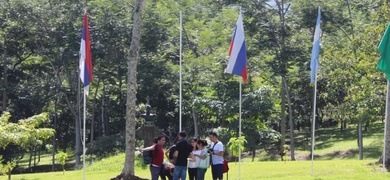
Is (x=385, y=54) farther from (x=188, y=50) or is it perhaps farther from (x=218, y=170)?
(x=188, y=50)

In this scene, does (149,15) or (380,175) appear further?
(149,15)

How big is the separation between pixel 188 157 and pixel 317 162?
13.7 metres

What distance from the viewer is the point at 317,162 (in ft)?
90.4

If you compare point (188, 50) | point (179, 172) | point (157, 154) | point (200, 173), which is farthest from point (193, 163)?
point (188, 50)

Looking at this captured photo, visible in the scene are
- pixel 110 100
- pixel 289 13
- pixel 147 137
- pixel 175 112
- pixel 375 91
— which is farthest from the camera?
pixel 110 100

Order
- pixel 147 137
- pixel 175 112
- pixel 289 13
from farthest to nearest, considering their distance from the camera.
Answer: pixel 175 112 → pixel 289 13 → pixel 147 137

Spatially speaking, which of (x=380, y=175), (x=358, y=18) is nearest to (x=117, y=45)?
(x=358, y=18)

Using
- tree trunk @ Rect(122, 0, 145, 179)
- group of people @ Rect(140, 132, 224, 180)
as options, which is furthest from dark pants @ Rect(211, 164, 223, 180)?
tree trunk @ Rect(122, 0, 145, 179)

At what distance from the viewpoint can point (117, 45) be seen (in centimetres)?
4191

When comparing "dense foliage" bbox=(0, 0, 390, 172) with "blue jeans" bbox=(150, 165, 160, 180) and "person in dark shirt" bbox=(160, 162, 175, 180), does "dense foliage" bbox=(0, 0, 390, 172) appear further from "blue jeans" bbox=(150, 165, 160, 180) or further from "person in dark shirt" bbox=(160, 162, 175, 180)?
"blue jeans" bbox=(150, 165, 160, 180)

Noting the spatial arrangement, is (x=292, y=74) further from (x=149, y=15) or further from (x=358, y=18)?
(x=149, y=15)

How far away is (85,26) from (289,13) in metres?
23.6

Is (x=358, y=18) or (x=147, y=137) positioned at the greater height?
(x=358, y=18)

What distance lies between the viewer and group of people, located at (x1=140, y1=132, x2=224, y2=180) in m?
14.8
